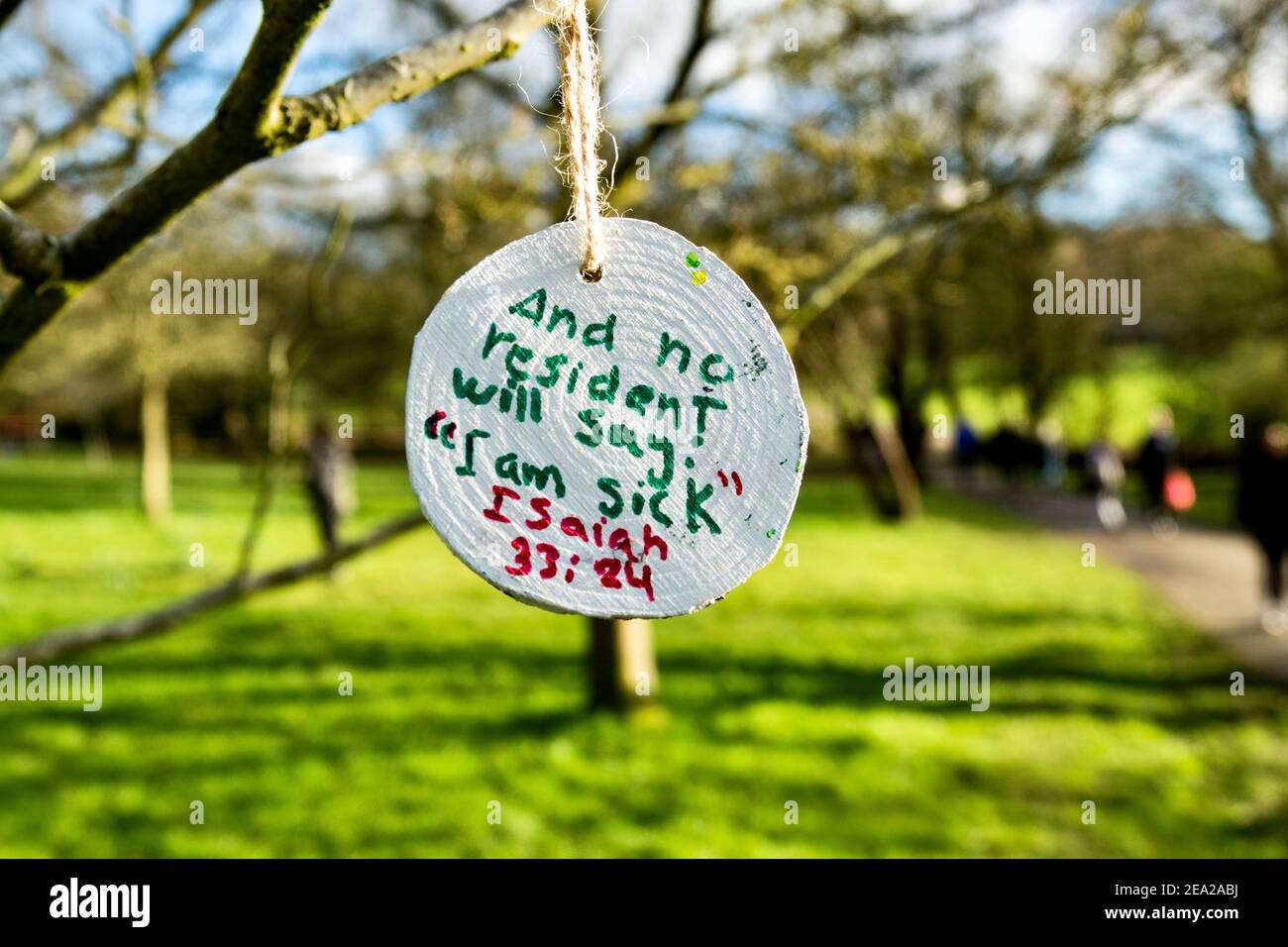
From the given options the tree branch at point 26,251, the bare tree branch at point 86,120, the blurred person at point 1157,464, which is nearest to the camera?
the tree branch at point 26,251

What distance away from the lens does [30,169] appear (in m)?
4.62

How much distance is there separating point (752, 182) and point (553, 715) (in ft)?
13.9

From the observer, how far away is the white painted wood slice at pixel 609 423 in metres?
1.18

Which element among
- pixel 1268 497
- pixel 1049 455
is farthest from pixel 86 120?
pixel 1049 455

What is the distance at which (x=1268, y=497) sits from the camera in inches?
385

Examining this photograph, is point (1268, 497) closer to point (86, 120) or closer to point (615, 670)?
point (615, 670)

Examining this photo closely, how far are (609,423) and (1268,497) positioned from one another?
10282mm

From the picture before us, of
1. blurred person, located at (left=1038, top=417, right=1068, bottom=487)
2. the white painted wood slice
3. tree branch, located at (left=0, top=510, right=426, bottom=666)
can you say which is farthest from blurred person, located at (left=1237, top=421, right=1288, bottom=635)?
blurred person, located at (left=1038, top=417, right=1068, bottom=487)

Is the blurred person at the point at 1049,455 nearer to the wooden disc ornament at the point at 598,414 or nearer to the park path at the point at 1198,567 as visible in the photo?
the park path at the point at 1198,567

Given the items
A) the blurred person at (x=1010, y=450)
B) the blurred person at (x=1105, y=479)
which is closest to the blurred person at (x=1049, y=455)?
the blurred person at (x=1010, y=450)

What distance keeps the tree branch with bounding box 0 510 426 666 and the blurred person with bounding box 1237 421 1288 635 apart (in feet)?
29.4

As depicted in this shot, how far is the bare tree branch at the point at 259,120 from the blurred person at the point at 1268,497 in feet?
32.2
